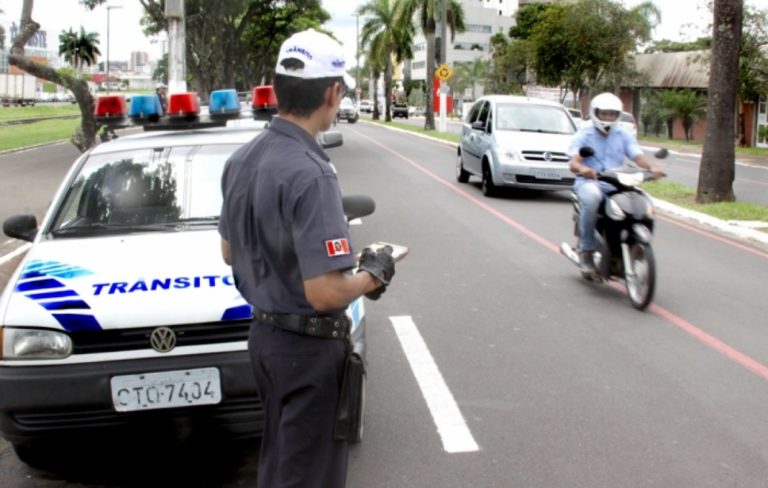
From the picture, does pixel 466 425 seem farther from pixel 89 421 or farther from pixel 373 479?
pixel 89 421

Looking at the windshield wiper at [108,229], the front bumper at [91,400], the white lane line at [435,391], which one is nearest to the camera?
the front bumper at [91,400]

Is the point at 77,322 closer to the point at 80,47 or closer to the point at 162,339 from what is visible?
the point at 162,339

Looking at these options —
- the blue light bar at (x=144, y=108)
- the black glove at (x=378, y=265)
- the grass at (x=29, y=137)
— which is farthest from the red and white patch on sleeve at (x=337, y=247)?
the grass at (x=29, y=137)

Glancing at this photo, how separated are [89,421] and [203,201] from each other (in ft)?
6.05

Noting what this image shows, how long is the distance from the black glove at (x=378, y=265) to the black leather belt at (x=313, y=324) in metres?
0.14

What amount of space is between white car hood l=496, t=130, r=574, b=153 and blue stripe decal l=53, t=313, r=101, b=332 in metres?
11.9

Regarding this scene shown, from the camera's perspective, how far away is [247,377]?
13.3 feet

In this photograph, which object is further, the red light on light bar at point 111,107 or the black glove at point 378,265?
the red light on light bar at point 111,107

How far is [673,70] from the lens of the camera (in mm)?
46125

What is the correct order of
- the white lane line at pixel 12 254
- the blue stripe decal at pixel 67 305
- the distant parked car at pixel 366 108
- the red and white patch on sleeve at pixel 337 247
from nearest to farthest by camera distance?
the red and white patch on sleeve at pixel 337 247, the blue stripe decal at pixel 67 305, the white lane line at pixel 12 254, the distant parked car at pixel 366 108

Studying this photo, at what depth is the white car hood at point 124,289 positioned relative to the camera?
407 centimetres

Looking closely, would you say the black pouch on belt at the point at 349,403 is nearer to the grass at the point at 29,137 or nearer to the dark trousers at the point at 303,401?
the dark trousers at the point at 303,401

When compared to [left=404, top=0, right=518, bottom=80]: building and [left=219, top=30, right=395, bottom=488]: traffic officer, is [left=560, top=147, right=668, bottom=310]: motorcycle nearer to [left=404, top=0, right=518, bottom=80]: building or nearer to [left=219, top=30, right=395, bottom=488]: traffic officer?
[left=219, top=30, right=395, bottom=488]: traffic officer

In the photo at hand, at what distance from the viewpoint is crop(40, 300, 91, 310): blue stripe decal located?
4.11 m
